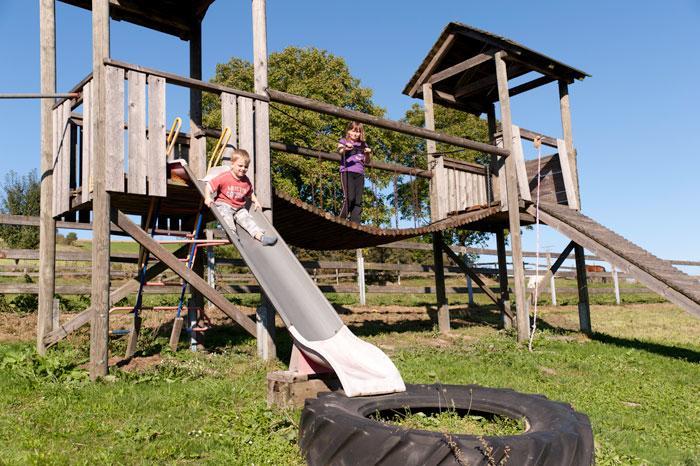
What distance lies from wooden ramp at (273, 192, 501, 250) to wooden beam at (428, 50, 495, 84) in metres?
2.88

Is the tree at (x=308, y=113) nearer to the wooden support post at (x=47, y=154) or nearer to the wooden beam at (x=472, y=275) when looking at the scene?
the wooden beam at (x=472, y=275)

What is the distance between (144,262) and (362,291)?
785cm

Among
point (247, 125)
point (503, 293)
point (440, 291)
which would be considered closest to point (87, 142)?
point (247, 125)

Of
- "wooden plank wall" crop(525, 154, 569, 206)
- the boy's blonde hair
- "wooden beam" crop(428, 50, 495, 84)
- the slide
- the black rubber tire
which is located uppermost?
"wooden beam" crop(428, 50, 495, 84)

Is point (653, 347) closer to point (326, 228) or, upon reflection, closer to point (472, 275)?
point (472, 275)

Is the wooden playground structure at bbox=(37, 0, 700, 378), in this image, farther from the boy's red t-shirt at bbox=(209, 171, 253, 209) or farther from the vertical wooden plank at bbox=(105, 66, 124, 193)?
the boy's red t-shirt at bbox=(209, 171, 253, 209)

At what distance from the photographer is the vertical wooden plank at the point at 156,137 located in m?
6.70

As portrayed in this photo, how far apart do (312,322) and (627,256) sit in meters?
6.50

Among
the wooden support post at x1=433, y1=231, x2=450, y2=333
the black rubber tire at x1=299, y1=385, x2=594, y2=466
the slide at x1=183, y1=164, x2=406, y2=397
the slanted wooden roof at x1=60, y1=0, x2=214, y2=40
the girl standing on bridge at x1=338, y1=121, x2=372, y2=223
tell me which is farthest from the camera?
the wooden support post at x1=433, y1=231, x2=450, y2=333

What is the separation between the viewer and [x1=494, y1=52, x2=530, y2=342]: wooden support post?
33.7ft

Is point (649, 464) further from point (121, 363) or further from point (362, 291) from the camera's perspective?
point (362, 291)

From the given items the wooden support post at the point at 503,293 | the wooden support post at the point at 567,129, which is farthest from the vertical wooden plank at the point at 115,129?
the wooden support post at the point at 567,129

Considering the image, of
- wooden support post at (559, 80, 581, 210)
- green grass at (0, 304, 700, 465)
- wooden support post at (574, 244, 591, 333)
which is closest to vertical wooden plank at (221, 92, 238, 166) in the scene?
green grass at (0, 304, 700, 465)

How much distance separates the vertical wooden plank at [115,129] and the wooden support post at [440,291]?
6763 millimetres
